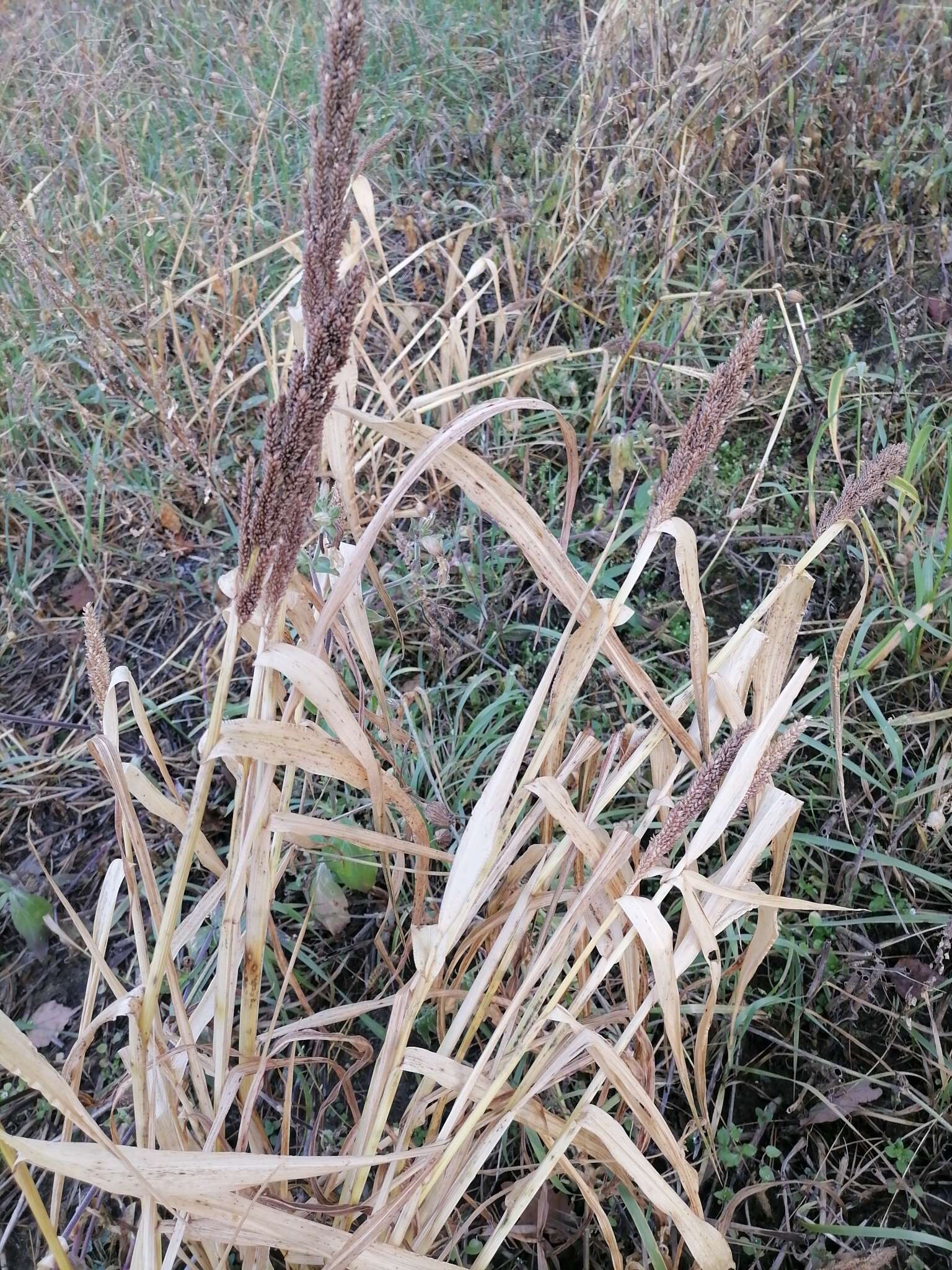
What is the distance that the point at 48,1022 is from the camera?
1.25 m

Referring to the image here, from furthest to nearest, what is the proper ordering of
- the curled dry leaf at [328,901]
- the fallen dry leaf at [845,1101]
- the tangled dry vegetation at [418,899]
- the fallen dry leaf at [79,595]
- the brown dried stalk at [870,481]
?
the fallen dry leaf at [79,595]
the curled dry leaf at [328,901]
the fallen dry leaf at [845,1101]
the brown dried stalk at [870,481]
the tangled dry vegetation at [418,899]

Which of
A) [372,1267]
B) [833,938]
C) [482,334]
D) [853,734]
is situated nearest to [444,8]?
[482,334]

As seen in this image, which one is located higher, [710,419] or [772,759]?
[710,419]

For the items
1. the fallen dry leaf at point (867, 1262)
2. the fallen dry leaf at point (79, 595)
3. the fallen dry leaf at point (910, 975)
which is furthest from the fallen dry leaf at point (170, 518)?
the fallen dry leaf at point (867, 1262)

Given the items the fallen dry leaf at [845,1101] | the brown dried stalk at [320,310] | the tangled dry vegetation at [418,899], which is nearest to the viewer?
the brown dried stalk at [320,310]

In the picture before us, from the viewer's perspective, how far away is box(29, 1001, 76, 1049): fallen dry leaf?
1233mm

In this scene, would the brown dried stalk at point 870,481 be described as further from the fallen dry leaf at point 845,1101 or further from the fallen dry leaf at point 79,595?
the fallen dry leaf at point 79,595

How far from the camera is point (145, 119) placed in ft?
8.44

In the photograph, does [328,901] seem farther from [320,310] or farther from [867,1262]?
[320,310]

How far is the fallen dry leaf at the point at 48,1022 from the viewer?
123 centimetres

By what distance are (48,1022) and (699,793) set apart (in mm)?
1099

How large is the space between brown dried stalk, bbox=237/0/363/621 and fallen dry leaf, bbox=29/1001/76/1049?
1.05 m

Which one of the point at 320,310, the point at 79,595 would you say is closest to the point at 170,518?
the point at 79,595

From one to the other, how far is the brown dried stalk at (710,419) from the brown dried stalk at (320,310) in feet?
0.88
